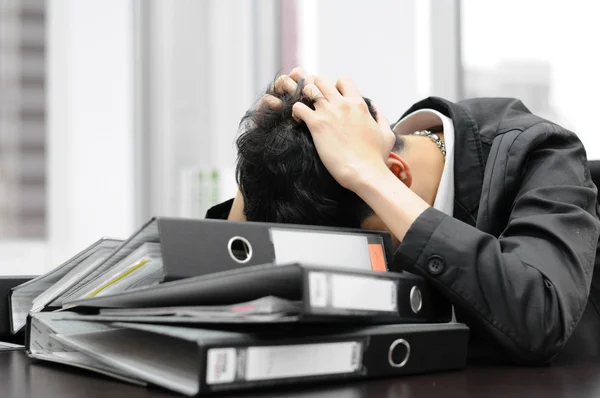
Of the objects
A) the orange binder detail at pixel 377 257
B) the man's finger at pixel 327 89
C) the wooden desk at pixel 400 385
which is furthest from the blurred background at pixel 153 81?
the wooden desk at pixel 400 385

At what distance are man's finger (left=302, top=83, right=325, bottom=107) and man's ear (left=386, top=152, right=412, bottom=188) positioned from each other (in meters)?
0.12

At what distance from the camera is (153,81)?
8.61 ft

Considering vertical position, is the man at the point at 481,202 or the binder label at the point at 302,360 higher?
the man at the point at 481,202

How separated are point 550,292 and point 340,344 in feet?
0.91

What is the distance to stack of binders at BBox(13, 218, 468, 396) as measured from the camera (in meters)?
0.47

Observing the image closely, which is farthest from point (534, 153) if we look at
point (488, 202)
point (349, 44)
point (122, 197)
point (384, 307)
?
point (122, 197)

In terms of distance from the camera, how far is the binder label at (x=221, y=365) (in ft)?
1.47

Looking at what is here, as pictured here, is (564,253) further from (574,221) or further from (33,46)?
(33,46)

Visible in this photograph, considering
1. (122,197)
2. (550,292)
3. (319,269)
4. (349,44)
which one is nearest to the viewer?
A: (319,269)

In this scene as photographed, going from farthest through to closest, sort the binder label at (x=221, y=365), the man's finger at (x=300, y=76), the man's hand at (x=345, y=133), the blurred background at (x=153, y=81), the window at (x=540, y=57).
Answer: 1. the blurred background at (x=153, y=81)
2. the window at (x=540, y=57)
3. the man's finger at (x=300, y=76)
4. the man's hand at (x=345, y=133)
5. the binder label at (x=221, y=365)

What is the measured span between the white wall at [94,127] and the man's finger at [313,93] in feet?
5.82

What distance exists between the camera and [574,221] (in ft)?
2.51

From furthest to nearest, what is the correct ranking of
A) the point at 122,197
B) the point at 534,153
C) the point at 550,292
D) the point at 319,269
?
the point at 122,197 < the point at 534,153 < the point at 550,292 < the point at 319,269

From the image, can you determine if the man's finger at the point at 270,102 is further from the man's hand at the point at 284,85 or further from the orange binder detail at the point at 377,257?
the orange binder detail at the point at 377,257
